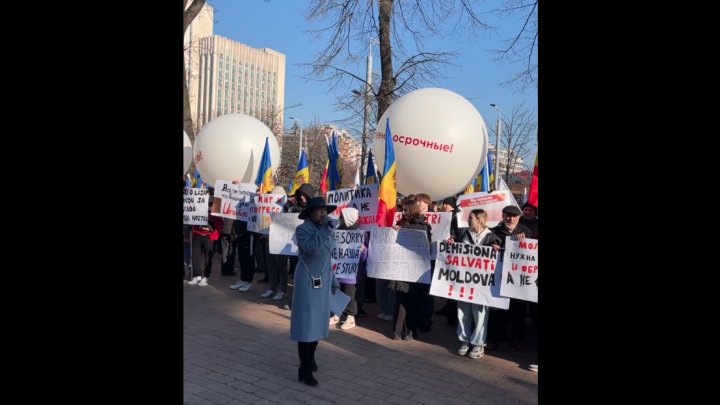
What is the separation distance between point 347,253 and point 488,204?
2103 millimetres

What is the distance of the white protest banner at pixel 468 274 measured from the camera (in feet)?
20.6

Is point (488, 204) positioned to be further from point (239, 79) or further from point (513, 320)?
point (239, 79)

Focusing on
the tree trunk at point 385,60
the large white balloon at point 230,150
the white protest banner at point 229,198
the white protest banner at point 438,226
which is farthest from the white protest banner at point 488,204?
the tree trunk at point 385,60

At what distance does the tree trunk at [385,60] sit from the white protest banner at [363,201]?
5406mm

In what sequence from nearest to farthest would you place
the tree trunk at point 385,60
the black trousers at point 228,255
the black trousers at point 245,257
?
1. the black trousers at point 245,257
2. the black trousers at point 228,255
3. the tree trunk at point 385,60

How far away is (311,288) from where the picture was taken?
528 centimetres

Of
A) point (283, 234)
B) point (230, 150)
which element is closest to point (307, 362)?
point (283, 234)

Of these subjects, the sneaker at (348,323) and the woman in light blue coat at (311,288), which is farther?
the sneaker at (348,323)

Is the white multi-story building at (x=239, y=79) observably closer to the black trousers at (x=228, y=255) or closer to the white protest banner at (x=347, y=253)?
the black trousers at (x=228, y=255)

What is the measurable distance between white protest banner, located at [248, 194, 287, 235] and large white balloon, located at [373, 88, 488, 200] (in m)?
2.53
